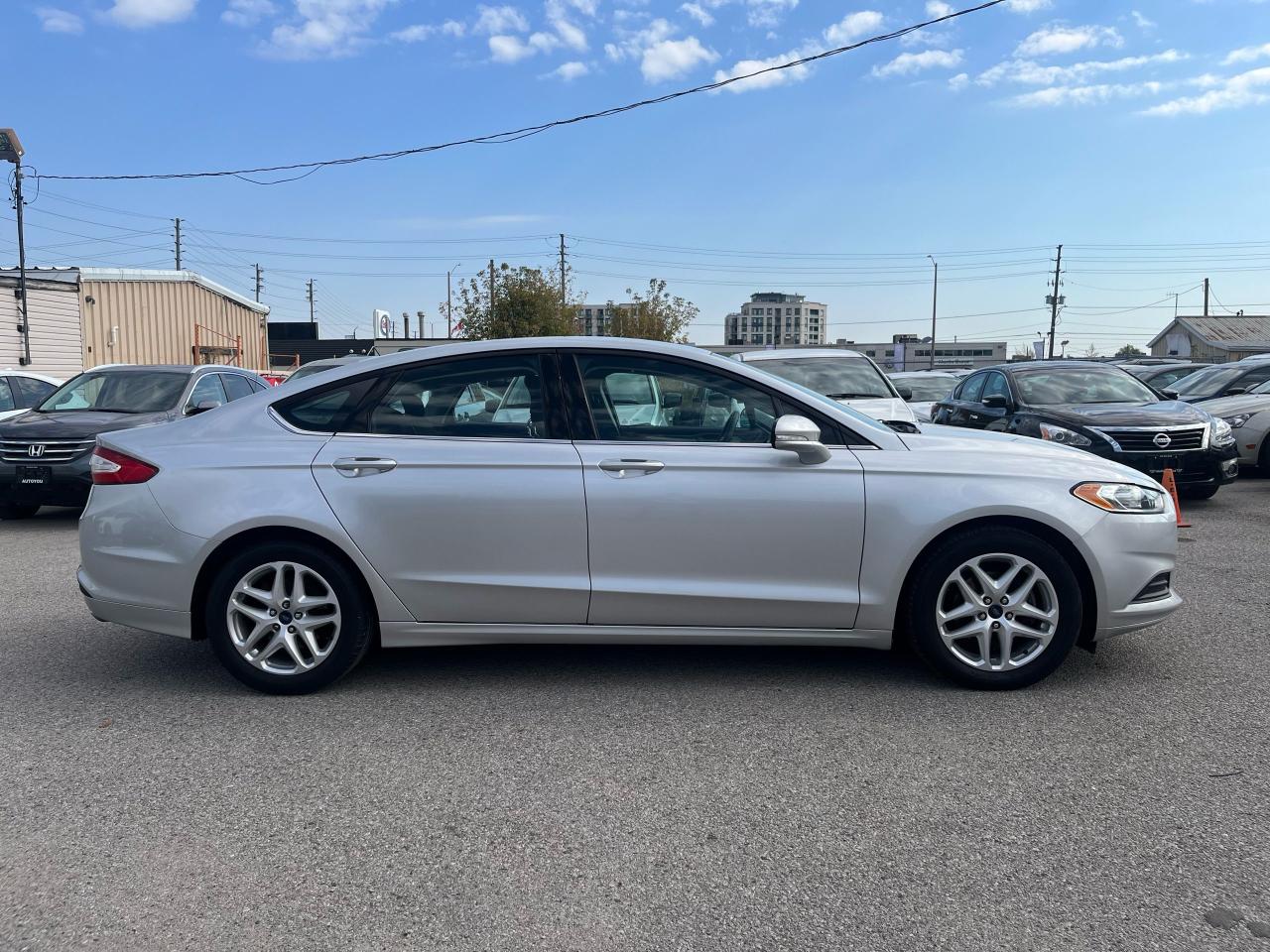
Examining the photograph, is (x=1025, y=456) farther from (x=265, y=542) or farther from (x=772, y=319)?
(x=772, y=319)

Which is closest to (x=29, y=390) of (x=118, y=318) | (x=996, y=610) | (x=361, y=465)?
(x=361, y=465)

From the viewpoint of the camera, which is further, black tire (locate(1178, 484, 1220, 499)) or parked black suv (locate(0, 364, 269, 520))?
black tire (locate(1178, 484, 1220, 499))

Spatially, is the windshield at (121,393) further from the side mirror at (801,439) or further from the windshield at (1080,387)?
the windshield at (1080,387)

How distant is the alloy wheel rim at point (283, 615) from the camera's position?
4.25m

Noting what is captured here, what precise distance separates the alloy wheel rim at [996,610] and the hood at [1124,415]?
223 inches

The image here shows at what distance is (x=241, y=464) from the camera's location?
14.1 ft

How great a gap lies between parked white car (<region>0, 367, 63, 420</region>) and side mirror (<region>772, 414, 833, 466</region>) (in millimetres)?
11024

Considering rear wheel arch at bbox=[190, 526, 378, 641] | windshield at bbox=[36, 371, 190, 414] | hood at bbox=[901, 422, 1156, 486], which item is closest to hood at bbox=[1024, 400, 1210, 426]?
hood at bbox=[901, 422, 1156, 486]

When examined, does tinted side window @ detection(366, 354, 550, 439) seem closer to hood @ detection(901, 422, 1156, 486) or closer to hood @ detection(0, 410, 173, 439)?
hood @ detection(901, 422, 1156, 486)

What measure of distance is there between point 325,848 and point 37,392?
40.0ft

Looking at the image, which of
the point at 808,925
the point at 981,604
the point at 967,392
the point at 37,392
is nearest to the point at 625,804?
the point at 808,925

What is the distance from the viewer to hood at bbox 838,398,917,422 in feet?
31.3

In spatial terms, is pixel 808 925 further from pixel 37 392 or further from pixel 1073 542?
pixel 37 392

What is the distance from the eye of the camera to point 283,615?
4285 mm
